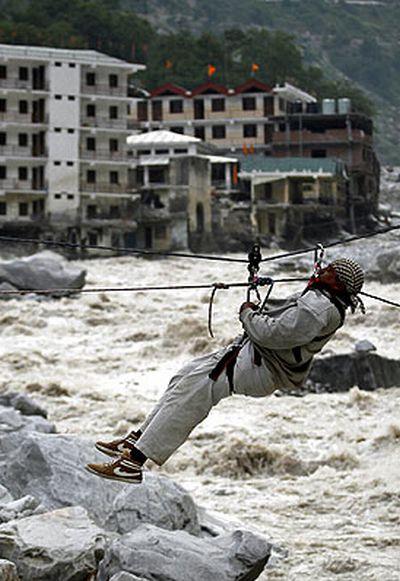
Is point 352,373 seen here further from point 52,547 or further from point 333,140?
point 333,140

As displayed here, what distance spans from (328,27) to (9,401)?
16078cm

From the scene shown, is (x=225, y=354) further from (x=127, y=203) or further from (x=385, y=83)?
(x=385, y=83)

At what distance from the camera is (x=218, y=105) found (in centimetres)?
7069

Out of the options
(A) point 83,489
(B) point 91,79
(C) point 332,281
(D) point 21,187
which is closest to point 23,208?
(D) point 21,187

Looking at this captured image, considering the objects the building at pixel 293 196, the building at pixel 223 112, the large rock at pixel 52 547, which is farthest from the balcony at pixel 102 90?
the large rock at pixel 52 547

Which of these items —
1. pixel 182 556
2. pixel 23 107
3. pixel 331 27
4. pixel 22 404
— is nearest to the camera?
pixel 182 556

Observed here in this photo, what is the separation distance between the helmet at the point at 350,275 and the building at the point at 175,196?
164 feet

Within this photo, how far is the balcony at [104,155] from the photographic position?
5909cm

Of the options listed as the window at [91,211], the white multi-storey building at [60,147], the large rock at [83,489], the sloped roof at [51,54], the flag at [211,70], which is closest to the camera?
the large rock at [83,489]

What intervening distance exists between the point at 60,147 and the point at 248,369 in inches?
2017

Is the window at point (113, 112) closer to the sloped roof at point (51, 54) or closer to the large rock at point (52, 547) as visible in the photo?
the sloped roof at point (51, 54)

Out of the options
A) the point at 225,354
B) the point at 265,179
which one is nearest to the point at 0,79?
the point at 265,179

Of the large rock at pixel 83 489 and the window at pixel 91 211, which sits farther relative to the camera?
the window at pixel 91 211

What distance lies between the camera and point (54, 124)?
58.4 meters
